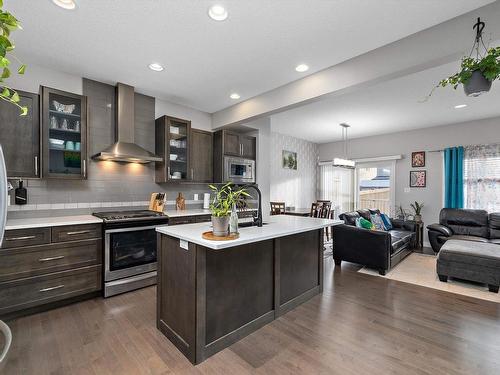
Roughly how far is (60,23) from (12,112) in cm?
123

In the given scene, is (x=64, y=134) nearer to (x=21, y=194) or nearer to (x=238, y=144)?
(x=21, y=194)

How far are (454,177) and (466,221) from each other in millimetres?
1021

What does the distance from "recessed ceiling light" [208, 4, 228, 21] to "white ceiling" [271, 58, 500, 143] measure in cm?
205

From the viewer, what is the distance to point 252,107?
4094 mm

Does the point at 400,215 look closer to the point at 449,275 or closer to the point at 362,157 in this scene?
the point at 362,157

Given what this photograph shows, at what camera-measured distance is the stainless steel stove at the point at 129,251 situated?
3.06m

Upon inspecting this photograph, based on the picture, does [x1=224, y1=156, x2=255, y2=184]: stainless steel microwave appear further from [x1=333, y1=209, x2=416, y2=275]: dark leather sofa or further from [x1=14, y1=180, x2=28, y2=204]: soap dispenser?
[x1=14, y1=180, x2=28, y2=204]: soap dispenser

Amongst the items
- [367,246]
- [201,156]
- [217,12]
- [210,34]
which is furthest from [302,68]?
[367,246]

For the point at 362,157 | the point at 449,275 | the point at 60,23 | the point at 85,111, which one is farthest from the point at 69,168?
the point at 362,157

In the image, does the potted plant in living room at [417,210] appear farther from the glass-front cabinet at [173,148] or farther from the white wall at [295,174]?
the glass-front cabinet at [173,148]

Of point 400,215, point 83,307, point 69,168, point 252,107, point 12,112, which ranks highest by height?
point 252,107

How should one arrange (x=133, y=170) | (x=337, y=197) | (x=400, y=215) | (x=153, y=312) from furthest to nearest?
(x=337, y=197) < (x=400, y=215) < (x=133, y=170) < (x=153, y=312)

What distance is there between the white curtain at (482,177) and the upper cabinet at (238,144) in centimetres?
460

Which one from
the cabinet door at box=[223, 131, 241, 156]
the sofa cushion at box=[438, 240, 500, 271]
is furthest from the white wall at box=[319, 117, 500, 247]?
the cabinet door at box=[223, 131, 241, 156]
